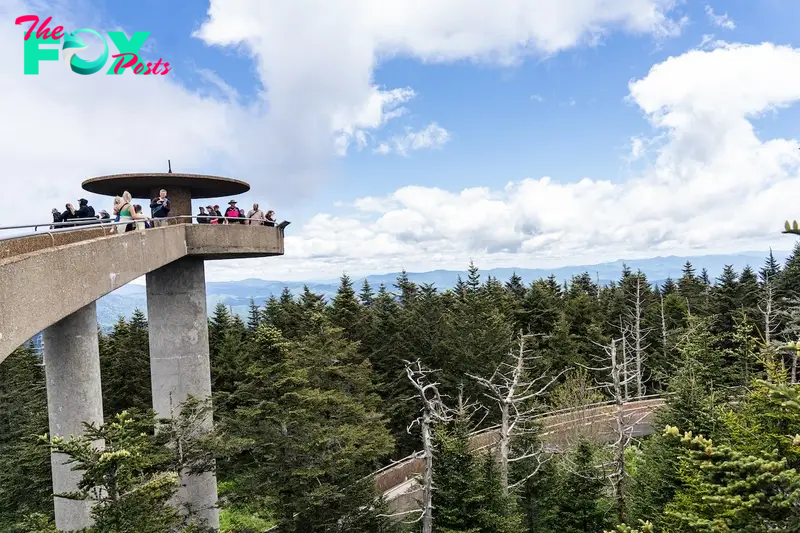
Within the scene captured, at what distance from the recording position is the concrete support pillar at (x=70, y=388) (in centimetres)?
1202

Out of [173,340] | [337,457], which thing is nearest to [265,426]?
[337,457]

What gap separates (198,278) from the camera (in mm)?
16219

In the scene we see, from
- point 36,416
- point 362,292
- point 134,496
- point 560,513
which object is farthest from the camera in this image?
point 362,292

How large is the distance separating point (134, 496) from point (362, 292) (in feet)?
127

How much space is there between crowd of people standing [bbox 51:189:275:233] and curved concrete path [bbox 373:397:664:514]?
35.2ft

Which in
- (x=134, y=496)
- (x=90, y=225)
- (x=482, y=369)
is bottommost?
(x=482, y=369)

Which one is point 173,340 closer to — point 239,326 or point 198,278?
point 198,278

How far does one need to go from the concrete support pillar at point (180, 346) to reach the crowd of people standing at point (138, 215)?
5.54ft

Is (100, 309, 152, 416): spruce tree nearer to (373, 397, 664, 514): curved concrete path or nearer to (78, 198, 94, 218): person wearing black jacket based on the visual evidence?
(373, 397, 664, 514): curved concrete path

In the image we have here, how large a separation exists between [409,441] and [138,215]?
22801 millimetres

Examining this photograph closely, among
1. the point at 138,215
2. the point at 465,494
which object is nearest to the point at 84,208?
the point at 138,215

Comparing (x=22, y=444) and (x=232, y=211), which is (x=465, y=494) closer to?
(x=232, y=211)

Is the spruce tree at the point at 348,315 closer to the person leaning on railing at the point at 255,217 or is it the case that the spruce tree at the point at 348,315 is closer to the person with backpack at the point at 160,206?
the person leaning on railing at the point at 255,217

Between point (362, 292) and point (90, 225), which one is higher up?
point (90, 225)
